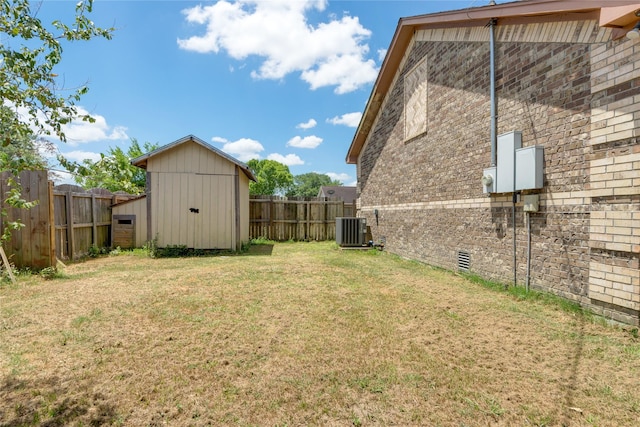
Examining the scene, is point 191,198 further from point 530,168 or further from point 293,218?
point 530,168

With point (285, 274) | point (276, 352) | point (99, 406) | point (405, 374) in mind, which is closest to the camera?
point (99, 406)

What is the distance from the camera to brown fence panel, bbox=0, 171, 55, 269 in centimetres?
610

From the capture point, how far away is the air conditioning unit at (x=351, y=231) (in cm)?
1085

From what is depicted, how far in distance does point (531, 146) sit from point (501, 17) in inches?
98.7

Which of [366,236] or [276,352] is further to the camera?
[366,236]

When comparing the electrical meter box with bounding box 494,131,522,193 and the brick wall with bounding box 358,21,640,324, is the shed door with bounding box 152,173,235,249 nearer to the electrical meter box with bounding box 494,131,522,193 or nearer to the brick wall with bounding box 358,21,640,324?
the brick wall with bounding box 358,21,640,324

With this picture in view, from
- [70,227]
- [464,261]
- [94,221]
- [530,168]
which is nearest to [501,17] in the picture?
[530,168]

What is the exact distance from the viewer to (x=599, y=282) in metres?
3.85

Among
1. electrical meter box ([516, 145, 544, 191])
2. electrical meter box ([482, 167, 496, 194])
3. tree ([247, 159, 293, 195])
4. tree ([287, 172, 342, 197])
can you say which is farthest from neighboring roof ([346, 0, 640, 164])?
tree ([287, 172, 342, 197])

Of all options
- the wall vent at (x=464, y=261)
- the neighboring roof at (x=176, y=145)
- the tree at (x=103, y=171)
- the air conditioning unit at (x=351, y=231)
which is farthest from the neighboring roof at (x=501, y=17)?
the tree at (x=103, y=171)

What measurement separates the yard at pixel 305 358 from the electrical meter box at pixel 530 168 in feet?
5.96

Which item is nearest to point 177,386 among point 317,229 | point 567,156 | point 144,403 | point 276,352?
point 144,403

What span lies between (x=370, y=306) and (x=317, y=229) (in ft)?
30.6

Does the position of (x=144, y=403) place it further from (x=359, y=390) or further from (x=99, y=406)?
(x=359, y=390)
